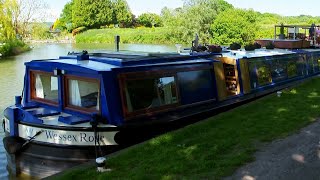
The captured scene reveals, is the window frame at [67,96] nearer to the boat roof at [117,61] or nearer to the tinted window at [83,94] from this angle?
the tinted window at [83,94]

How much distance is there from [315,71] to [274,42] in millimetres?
1771

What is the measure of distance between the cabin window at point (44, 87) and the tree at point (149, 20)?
84.1 m

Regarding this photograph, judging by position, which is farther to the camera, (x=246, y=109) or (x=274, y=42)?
(x=274, y=42)

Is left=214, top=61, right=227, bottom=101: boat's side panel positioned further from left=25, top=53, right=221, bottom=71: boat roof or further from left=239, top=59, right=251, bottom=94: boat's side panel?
left=239, top=59, right=251, bottom=94: boat's side panel

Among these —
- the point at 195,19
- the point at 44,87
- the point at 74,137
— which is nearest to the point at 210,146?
the point at 74,137

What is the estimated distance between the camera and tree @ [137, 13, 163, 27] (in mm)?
92750

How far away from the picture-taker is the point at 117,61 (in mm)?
7516

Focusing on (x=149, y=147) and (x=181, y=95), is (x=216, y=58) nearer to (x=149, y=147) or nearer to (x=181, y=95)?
(x=181, y=95)

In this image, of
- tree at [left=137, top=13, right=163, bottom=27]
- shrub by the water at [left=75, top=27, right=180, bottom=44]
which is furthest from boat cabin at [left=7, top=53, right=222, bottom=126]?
tree at [left=137, top=13, right=163, bottom=27]

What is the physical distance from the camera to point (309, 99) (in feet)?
33.5

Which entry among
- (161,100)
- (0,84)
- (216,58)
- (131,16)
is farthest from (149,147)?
(131,16)

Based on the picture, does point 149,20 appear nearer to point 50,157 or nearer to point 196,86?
point 196,86

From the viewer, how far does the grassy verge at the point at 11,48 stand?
115 feet

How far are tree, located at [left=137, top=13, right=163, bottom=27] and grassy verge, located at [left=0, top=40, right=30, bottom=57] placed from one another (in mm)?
51536
